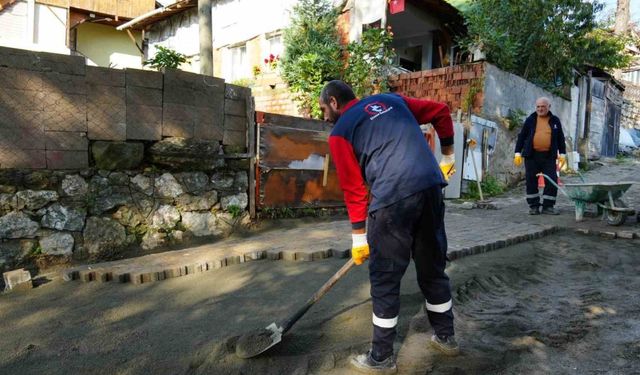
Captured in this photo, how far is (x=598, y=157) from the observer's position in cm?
1530

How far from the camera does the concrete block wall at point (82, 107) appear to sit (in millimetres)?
4172

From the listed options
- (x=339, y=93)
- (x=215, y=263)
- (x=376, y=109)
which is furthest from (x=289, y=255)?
(x=376, y=109)

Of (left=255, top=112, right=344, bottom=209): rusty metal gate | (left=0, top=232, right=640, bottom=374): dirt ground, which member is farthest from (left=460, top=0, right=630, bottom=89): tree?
(left=0, top=232, right=640, bottom=374): dirt ground

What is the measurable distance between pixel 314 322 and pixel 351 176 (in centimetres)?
114

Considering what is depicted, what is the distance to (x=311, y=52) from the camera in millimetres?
10836

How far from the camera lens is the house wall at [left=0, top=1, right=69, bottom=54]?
15.7m

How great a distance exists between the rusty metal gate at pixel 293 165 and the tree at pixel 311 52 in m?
3.69

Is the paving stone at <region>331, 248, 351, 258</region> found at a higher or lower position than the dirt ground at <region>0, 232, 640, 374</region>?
higher

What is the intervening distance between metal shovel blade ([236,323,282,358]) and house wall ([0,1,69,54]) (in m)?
16.7

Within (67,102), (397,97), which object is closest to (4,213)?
(67,102)

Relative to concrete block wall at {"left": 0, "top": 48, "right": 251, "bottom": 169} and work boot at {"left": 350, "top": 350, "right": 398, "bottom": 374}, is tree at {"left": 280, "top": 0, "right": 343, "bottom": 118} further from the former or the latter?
work boot at {"left": 350, "top": 350, "right": 398, "bottom": 374}

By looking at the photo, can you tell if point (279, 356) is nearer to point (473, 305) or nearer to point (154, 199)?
point (473, 305)

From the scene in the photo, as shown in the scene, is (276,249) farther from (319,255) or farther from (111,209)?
(111,209)

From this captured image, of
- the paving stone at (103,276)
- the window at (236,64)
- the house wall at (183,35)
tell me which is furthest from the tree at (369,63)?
Answer: the paving stone at (103,276)
